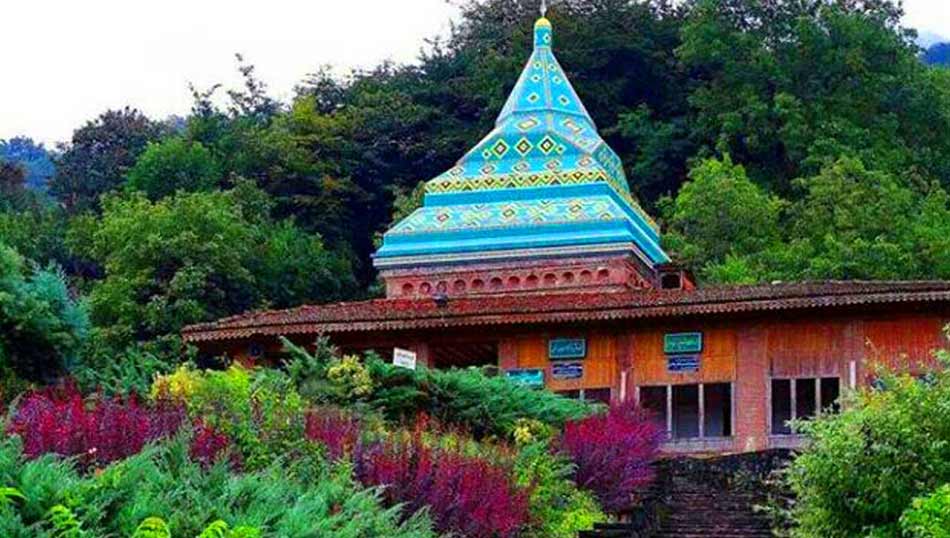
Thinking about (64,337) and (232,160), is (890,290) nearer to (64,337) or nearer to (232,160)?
(64,337)

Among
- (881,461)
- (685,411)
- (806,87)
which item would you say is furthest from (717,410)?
(806,87)

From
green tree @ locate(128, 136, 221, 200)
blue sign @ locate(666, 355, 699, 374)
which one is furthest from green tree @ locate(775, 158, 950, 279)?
green tree @ locate(128, 136, 221, 200)

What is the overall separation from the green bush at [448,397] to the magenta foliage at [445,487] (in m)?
7.79

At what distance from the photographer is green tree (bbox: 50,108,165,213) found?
192 ft

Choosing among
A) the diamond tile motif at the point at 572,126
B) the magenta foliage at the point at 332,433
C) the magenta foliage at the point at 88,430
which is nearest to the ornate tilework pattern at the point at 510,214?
the diamond tile motif at the point at 572,126

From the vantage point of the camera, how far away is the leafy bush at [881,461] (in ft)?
41.7

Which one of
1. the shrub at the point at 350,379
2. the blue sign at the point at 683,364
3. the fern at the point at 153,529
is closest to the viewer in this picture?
the fern at the point at 153,529

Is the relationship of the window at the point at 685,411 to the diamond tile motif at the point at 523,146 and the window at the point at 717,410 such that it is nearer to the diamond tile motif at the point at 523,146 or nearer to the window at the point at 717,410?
the window at the point at 717,410

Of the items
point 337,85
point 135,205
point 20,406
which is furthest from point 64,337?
point 337,85

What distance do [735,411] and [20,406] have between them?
16942 millimetres

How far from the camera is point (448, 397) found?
68.1ft

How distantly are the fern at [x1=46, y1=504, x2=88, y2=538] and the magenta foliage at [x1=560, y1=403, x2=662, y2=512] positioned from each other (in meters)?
9.75

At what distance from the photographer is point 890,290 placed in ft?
86.4

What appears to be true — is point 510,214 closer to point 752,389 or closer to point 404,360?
point 752,389
